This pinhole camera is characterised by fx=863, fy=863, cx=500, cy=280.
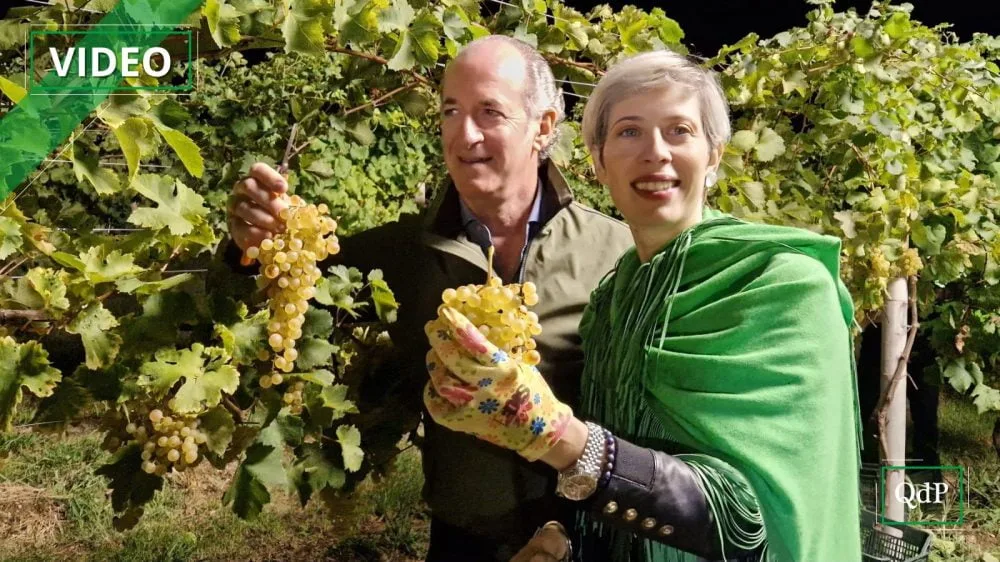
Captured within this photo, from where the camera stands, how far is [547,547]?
1.17 meters

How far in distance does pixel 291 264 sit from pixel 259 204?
0.32 feet

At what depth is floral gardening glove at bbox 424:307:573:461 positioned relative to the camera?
88 centimetres

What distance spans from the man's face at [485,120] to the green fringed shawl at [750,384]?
0.28m

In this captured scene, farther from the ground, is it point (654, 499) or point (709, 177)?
point (709, 177)

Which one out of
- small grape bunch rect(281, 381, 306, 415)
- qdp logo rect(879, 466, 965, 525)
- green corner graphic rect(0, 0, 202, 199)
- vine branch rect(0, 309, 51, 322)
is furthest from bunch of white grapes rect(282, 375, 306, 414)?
qdp logo rect(879, 466, 965, 525)

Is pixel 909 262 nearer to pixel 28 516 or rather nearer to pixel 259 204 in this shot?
pixel 259 204

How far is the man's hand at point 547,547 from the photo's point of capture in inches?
46.0

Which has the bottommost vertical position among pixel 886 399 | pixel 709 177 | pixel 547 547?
pixel 886 399

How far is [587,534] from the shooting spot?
1.20m

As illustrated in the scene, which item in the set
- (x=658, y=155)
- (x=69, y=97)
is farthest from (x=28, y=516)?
(x=658, y=155)

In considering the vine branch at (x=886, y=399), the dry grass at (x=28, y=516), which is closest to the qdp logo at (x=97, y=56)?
the dry grass at (x=28, y=516)

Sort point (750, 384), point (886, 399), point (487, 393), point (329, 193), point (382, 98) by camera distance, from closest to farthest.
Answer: point (487, 393)
point (750, 384)
point (382, 98)
point (886, 399)
point (329, 193)

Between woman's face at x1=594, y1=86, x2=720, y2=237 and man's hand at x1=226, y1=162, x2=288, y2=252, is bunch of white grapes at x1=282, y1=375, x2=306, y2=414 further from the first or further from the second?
woman's face at x1=594, y1=86, x2=720, y2=237

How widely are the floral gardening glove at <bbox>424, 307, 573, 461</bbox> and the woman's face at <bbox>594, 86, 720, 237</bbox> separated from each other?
297 mm
